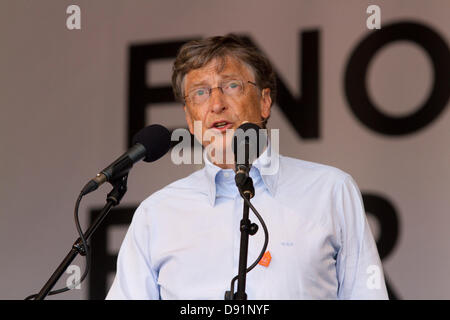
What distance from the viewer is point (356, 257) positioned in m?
2.00

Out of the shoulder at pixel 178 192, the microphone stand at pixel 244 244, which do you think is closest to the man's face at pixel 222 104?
the shoulder at pixel 178 192

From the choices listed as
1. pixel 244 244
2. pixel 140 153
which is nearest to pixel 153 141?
pixel 140 153

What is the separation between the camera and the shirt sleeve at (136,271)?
2.10 metres

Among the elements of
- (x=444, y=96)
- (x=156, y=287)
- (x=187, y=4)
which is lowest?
(x=156, y=287)

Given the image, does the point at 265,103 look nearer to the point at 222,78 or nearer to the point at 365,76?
the point at 222,78

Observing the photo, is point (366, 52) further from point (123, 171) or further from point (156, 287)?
point (123, 171)

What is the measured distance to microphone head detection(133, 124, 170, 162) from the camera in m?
1.75

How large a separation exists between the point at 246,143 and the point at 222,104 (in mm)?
645

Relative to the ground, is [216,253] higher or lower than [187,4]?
lower

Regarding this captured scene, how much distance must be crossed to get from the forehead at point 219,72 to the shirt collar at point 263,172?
0.94ft

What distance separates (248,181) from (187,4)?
2.41 meters

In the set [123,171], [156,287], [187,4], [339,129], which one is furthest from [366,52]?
[123,171]

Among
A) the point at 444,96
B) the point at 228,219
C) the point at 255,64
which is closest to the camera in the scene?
the point at 228,219

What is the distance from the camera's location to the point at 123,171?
5.37 ft
